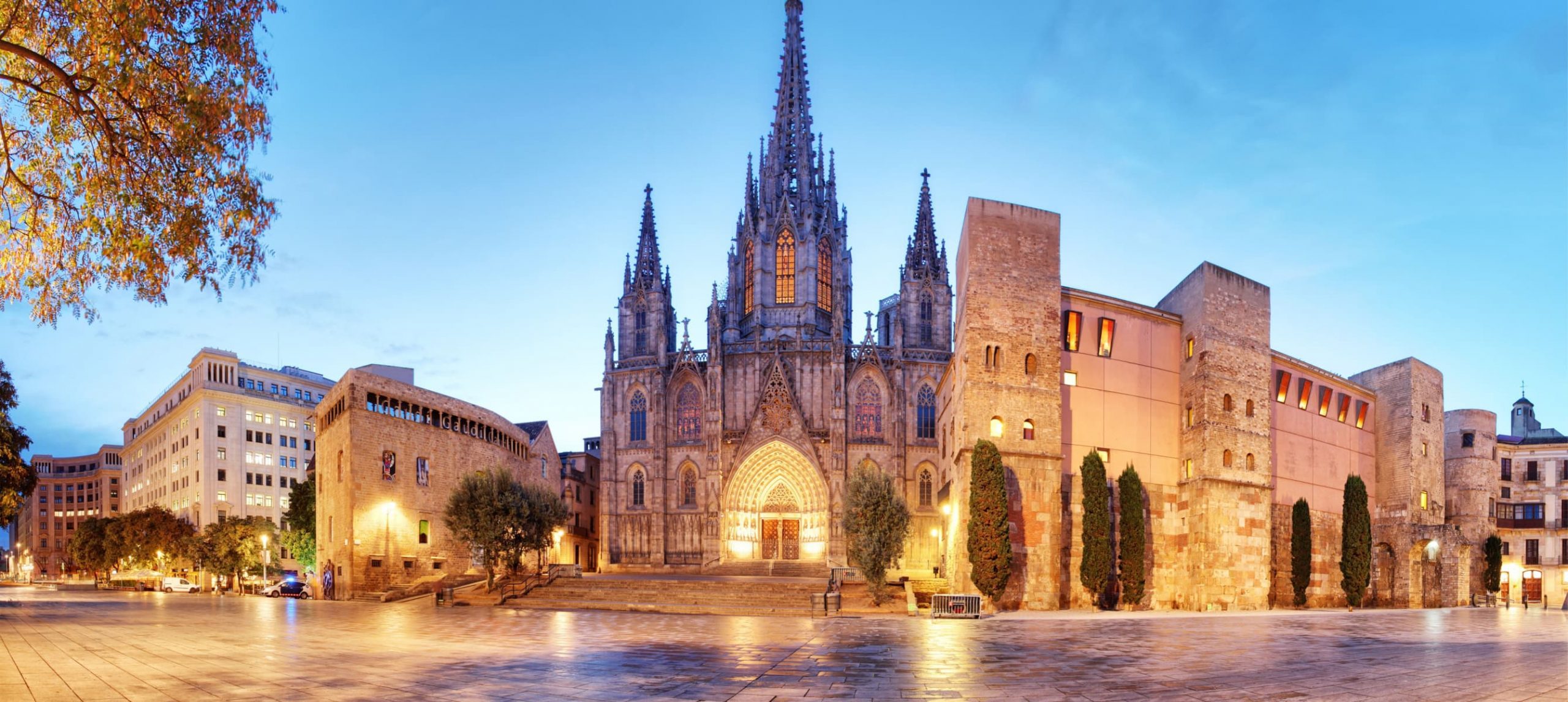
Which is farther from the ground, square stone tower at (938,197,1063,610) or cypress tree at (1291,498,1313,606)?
square stone tower at (938,197,1063,610)

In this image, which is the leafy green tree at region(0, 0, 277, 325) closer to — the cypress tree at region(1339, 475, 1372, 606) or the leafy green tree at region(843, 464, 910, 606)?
the leafy green tree at region(843, 464, 910, 606)

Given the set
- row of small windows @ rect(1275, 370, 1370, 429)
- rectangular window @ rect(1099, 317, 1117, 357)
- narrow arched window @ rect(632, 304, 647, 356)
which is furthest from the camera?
narrow arched window @ rect(632, 304, 647, 356)

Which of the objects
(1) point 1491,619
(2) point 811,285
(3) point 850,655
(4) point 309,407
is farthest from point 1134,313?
(4) point 309,407

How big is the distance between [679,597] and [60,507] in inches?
5386

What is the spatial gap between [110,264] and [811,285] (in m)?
48.7

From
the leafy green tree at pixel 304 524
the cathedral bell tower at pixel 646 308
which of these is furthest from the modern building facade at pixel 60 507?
the cathedral bell tower at pixel 646 308

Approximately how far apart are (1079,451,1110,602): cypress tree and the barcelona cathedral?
64 cm

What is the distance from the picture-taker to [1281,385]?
3678 centimetres

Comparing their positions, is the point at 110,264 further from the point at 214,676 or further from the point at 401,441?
the point at 401,441

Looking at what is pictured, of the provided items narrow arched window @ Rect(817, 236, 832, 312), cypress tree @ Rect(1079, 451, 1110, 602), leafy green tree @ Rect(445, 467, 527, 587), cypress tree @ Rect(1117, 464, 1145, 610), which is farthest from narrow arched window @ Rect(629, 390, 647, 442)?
cypress tree @ Rect(1117, 464, 1145, 610)

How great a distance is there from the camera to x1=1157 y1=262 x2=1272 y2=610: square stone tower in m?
32.2

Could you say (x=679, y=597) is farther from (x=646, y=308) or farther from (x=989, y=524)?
(x=646, y=308)

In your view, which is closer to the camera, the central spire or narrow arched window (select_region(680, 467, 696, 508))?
narrow arched window (select_region(680, 467, 696, 508))

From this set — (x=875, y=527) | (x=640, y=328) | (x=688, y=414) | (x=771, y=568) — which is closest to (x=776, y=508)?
(x=771, y=568)
